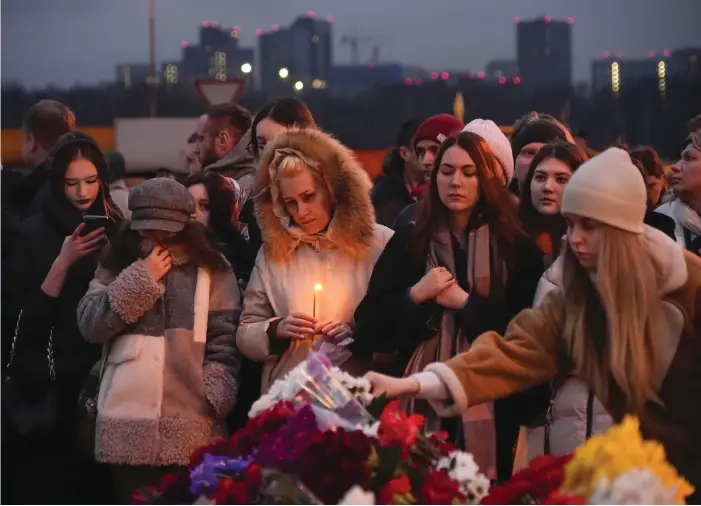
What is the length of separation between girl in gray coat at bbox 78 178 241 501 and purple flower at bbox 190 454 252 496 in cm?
199

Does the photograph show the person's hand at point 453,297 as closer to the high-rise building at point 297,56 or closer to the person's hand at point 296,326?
the person's hand at point 296,326

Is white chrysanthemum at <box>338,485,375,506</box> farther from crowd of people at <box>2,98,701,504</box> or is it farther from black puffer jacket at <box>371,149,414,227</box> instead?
black puffer jacket at <box>371,149,414,227</box>

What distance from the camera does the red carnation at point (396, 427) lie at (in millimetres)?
4246

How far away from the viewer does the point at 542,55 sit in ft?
52.5

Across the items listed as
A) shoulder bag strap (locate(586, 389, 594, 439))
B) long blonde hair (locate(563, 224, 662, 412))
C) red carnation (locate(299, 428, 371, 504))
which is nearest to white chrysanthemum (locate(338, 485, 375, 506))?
red carnation (locate(299, 428, 371, 504))

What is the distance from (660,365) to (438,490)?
1024mm

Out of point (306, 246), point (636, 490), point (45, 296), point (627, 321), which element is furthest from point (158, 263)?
point (636, 490)

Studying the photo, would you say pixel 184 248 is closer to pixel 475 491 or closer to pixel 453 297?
pixel 453 297

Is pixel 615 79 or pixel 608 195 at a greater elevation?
pixel 615 79

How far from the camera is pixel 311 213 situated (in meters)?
6.30

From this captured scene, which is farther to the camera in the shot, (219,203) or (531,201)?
(219,203)

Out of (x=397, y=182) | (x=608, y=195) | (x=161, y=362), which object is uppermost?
(x=608, y=195)

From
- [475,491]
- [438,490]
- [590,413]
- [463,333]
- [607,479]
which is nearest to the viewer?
[607,479]

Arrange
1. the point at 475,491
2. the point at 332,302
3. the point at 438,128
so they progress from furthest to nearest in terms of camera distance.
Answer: the point at 438,128, the point at 332,302, the point at 475,491
